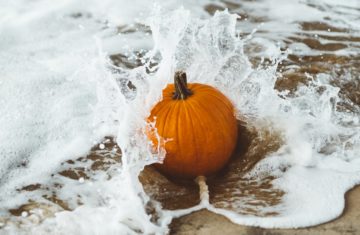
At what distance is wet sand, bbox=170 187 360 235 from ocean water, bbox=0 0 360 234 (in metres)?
0.04

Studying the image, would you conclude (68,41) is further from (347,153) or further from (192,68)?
(347,153)

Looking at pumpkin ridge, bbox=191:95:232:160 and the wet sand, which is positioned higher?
pumpkin ridge, bbox=191:95:232:160

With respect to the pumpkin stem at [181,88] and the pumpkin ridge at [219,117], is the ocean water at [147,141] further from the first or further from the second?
the pumpkin ridge at [219,117]

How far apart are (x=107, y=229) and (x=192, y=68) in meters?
1.20

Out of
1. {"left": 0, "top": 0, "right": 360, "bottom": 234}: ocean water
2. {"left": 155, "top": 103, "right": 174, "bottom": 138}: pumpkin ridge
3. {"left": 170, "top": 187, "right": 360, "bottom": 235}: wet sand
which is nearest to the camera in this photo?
{"left": 170, "top": 187, "right": 360, "bottom": 235}: wet sand

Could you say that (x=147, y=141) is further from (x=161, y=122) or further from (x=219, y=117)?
(x=219, y=117)

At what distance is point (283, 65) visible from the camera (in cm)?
371

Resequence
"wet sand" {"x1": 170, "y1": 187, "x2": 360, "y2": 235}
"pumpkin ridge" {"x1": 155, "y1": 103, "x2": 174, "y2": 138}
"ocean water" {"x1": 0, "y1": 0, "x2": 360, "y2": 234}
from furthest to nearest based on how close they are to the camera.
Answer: "pumpkin ridge" {"x1": 155, "y1": 103, "x2": 174, "y2": 138} < "ocean water" {"x1": 0, "y1": 0, "x2": 360, "y2": 234} < "wet sand" {"x1": 170, "y1": 187, "x2": 360, "y2": 235}

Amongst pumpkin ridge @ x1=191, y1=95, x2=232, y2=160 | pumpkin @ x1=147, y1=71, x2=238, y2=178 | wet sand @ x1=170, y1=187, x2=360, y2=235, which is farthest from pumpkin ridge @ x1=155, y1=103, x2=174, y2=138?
wet sand @ x1=170, y1=187, x2=360, y2=235

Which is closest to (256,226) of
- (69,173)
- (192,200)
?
(192,200)

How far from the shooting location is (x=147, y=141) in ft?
7.95

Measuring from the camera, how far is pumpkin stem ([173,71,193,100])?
7.95ft

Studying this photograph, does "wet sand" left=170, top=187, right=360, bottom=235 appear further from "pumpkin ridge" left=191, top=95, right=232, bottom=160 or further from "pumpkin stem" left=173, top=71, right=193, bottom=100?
"pumpkin stem" left=173, top=71, right=193, bottom=100

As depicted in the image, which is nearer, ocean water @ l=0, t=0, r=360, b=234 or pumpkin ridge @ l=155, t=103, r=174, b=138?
ocean water @ l=0, t=0, r=360, b=234
